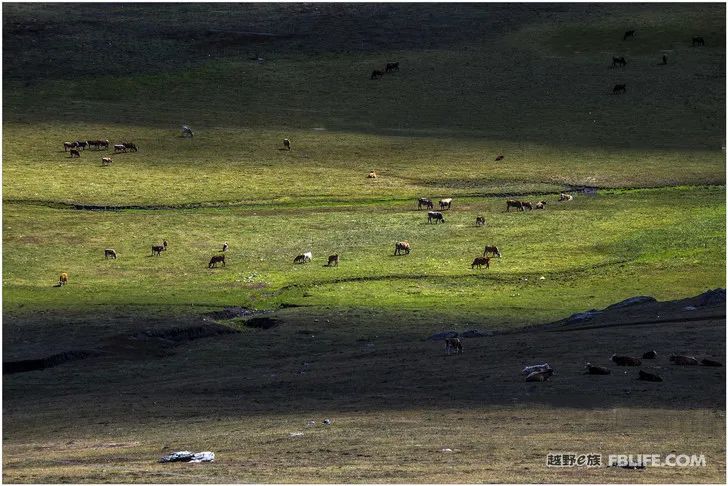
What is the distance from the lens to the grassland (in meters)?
26.1

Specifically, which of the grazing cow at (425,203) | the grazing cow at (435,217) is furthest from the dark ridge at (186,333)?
the grazing cow at (425,203)

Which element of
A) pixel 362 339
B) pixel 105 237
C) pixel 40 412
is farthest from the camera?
pixel 105 237

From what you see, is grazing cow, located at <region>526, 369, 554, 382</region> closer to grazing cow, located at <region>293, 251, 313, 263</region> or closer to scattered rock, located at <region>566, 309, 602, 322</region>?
scattered rock, located at <region>566, 309, 602, 322</region>

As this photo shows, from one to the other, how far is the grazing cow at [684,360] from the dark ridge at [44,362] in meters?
16.7

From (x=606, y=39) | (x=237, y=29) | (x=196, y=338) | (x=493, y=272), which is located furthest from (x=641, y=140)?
(x=196, y=338)

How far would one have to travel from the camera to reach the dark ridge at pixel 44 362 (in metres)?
38.4

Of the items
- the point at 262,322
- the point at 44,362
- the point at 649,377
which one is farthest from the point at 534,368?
the point at 262,322

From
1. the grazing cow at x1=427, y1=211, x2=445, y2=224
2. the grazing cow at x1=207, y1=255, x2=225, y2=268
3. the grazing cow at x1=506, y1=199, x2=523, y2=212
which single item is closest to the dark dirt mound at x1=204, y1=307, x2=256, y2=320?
the grazing cow at x1=207, y1=255, x2=225, y2=268

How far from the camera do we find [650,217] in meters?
66.6

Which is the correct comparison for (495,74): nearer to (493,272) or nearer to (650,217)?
(650,217)

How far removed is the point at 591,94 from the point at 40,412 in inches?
2918

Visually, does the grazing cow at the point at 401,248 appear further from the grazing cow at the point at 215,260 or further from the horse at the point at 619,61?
the horse at the point at 619,61

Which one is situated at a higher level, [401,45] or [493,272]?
[401,45]

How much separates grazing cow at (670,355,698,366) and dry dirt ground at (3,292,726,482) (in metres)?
0.24
